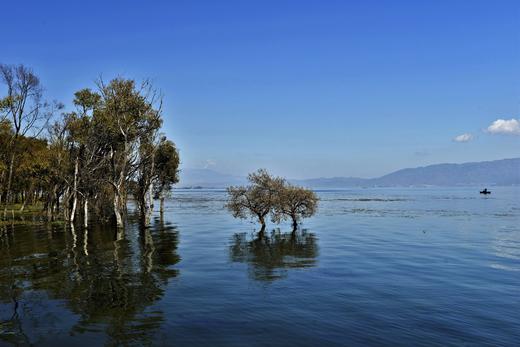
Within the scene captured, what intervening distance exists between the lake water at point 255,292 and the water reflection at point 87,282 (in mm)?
82

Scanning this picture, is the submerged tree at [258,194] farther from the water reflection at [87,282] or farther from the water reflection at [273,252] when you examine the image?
the water reflection at [87,282]

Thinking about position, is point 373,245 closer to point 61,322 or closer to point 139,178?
point 61,322

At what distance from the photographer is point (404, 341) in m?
16.6

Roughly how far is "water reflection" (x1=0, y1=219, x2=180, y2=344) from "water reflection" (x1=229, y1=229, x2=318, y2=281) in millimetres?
5845

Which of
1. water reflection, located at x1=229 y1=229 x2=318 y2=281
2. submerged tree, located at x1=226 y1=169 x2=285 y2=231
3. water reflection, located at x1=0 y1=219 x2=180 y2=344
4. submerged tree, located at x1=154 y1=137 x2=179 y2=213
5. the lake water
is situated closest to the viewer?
the lake water

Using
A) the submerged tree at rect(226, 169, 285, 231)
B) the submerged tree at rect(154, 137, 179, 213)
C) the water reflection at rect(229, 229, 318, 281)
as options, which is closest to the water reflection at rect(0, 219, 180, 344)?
the water reflection at rect(229, 229, 318, 281)

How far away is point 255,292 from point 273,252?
48.1 ft

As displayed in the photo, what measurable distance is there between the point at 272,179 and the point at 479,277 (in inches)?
1227

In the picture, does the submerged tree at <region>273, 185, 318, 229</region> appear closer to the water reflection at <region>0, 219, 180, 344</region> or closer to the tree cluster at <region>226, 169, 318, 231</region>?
the tree cluster at <region>226, 169, 318, 231</region>

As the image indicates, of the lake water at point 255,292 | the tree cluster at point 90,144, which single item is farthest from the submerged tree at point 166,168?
the lake water at point 255,292

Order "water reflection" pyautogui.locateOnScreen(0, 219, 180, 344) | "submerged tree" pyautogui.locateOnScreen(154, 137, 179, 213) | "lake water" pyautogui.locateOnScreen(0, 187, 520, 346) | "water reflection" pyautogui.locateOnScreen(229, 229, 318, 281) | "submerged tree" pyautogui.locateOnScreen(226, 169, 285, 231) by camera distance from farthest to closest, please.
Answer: "submerged tree" pyautogui.locateOnScreen(154, 137, 179, 213) → "submerged tree" pyautogui.locateOnScreen(226, 169, 285, 231) → "water reflection" pyautogui.locateOnScreen(229, 229, 318, 281) → "water reflection" pyautogui.locateOnScreen(0, 219, 180, 344) → "lake water" pyautogui.locateOnScreen(0, 187, 520, 346)

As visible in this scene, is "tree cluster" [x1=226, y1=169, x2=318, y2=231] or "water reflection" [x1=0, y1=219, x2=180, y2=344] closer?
"water reflection" [x1=0, y1=219, x2=180, y2=344]

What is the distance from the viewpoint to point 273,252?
1511 inches

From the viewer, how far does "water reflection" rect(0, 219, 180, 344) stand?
17.5 meters
